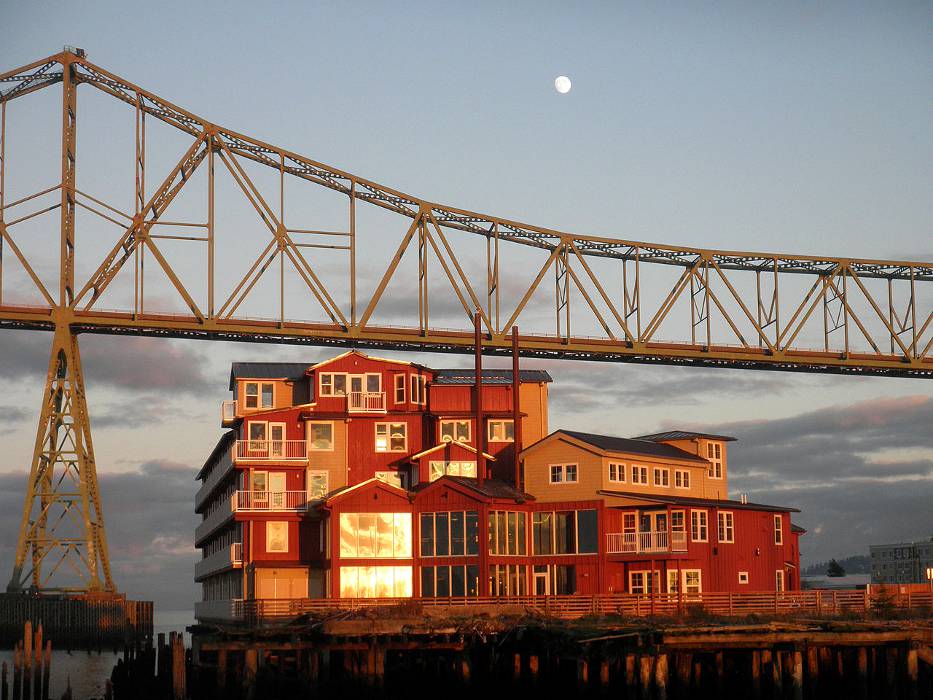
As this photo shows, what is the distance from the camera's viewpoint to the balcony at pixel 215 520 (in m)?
87.4

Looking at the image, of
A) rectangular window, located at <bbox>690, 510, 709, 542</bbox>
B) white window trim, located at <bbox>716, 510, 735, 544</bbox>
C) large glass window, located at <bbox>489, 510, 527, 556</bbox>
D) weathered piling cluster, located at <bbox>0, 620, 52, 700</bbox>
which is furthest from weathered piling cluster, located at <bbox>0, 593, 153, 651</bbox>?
white window trim, located at <bbox>716, 510, 735, 544</bbox>

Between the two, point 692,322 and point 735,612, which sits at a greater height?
point 692,322

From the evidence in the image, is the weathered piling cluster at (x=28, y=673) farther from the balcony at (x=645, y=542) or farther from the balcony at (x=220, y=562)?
the balcony at (x=645, y=542)

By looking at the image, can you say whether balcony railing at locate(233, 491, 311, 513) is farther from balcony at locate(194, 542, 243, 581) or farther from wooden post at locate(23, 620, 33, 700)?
wooden post at locate(23, 620, 33, 700)

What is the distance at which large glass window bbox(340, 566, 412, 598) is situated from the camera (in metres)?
74.2

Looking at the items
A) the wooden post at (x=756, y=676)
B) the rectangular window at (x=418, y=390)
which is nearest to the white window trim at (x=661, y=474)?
the rectangular window at (x=418, y=390)

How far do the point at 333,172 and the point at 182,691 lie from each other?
50795 mm

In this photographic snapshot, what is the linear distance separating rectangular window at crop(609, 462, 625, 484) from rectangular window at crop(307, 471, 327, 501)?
17.2m

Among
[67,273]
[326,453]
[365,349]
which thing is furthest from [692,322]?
[67,273]

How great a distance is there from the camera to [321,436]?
84.3 m

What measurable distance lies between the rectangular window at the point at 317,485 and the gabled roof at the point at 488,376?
9549 millimetres

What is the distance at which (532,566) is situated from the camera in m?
75.2

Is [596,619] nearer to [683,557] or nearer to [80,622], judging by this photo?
[683,557]

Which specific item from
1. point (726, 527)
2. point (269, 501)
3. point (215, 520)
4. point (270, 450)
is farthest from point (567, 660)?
point (215, 520)
